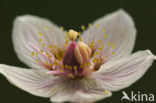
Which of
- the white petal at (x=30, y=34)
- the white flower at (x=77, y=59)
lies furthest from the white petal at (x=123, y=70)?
the white petal at (x=30, y=34)

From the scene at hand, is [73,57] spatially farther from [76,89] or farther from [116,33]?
[116,33]

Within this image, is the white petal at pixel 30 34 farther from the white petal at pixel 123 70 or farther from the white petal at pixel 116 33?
the white petal at pixel 123 70

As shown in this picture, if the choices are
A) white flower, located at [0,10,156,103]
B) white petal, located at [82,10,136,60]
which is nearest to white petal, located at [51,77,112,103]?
white flower, located at [0,10,156,103]

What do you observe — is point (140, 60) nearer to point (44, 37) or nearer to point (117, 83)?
point (117, 83)

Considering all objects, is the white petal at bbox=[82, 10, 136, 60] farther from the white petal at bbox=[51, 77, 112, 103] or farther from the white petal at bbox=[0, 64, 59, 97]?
the white petal at bbox=[0, 64, 59, 97]

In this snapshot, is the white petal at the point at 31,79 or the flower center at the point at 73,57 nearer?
the white petal at the point at 31,79

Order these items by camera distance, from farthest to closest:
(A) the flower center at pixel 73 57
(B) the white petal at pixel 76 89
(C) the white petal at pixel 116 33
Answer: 1. (C) the white petal at pixel 116 33
2. (A) the flower center at pixel 73 57
3. (B) the white petal at pixel 76 89
